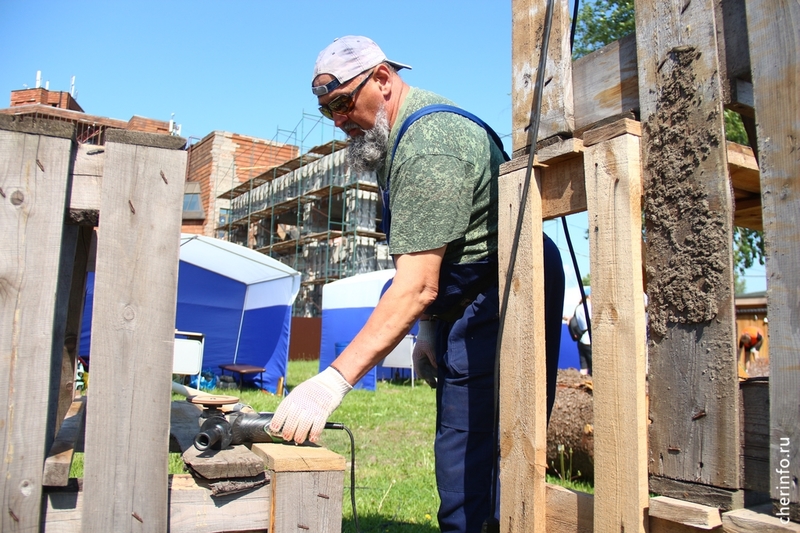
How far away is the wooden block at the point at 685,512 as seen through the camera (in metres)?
1.44

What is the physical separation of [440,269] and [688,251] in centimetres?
88

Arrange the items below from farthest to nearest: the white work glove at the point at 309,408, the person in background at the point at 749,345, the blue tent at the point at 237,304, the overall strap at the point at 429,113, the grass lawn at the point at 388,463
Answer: the person in background at the point at 749,345 → the blue tent at the point at 237,304 → the grass lawn at the point at 388,463 → the overall strap at the point at 429,113 → the white work glove at the point at 309,408

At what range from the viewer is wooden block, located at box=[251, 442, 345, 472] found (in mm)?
1749

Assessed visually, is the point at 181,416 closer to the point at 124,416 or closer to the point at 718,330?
the point at 124,416

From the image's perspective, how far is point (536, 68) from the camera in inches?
75.1

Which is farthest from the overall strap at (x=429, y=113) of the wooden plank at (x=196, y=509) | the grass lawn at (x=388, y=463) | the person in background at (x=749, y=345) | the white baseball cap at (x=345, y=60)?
the person in background at (x=749, y=345)

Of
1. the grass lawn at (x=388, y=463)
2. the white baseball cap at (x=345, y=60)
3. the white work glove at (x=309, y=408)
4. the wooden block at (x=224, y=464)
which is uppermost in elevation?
the white baseball cap at (x=345, y=60)

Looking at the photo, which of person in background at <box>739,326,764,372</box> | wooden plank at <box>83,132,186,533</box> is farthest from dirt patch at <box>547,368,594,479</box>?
person in background at <box>739,326,764,372</box>

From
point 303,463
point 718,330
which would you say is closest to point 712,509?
point 718,330

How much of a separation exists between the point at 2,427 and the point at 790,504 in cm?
175

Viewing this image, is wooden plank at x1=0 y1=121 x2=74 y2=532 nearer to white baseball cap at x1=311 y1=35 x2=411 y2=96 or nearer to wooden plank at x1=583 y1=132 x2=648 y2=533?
white baseball cap at x1=311 y1=35 x2=411 y2=96

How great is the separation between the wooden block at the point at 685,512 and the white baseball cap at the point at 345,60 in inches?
67.5

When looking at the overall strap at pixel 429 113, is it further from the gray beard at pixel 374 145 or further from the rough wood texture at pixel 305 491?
the rough wood texture at pixel 305 491

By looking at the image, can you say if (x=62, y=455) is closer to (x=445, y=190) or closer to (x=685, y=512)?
(x=445, y=190)
